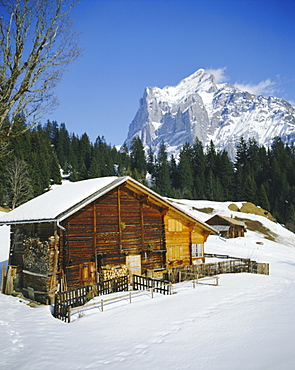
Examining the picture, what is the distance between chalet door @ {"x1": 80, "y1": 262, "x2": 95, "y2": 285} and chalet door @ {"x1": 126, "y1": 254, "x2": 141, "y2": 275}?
2.69 m

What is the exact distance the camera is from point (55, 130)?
117000 millimetres

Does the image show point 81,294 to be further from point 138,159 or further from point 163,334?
point 138,159

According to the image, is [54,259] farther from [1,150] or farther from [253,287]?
[253,287]

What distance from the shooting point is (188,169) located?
96438 millimetres

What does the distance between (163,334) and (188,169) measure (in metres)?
88.0

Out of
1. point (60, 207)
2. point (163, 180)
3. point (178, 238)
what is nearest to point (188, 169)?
point (163, 180)

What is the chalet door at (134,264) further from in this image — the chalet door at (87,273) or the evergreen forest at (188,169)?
the evergreen forest at (188,169)

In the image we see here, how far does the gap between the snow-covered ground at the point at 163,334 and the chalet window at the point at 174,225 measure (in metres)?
6.76

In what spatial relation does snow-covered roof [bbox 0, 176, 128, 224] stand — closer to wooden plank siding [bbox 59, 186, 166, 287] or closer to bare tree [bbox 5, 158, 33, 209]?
wooden plank siding [bbox 59, 186, 166, 287]

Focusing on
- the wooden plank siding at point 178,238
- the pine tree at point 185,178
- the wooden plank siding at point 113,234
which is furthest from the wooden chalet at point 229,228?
the pine tree at point 185,178

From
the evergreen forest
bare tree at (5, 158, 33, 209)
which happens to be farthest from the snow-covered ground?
the evergreen forest

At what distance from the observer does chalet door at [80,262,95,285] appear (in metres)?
17.3

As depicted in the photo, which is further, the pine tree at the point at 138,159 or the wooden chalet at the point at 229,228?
the pine tree at the point at 138,159

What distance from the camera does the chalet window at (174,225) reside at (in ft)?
74.2
